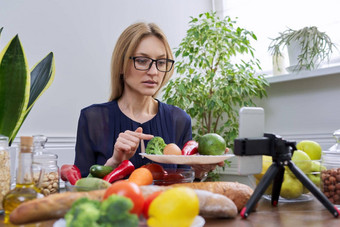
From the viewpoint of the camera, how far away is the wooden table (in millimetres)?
646

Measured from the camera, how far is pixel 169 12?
3293 millimetres

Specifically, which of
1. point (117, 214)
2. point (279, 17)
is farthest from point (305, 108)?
point (117, 214)

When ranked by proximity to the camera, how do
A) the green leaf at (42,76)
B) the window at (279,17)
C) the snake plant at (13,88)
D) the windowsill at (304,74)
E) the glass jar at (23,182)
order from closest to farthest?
1. the glass jar at (23,182)
2. the snake plant at (13,88)
3. the green leaf at (42,76)
4. the windowsill at (304,74)
5. the window at (279,17)

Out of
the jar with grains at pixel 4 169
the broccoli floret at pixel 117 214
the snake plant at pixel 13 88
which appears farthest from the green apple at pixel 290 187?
the snake plant at pixel 13 88

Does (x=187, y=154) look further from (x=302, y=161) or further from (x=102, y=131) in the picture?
(x=102, y=131)

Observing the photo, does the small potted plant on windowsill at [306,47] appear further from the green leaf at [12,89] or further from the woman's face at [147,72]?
the green leaf at [12,89]

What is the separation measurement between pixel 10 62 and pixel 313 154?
110cm

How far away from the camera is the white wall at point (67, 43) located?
2.18 meters

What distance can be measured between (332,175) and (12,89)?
1039 mm

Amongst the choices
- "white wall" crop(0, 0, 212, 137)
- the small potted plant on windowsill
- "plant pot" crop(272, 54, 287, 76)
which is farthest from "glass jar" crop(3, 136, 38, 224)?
"plant pot" crop(272, 54, 287, 76)

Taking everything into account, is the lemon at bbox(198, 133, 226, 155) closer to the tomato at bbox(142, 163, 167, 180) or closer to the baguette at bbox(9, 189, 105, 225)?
the tomato at bbox(142, 163, 167, 180)

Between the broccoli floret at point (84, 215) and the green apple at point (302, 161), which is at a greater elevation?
the broccoli floret at point (84, 215)

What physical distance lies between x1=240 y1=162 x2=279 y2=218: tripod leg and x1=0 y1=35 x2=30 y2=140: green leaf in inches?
33.1

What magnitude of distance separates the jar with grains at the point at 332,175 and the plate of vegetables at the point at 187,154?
25 cm
